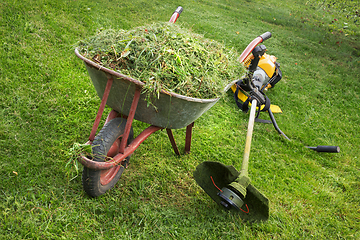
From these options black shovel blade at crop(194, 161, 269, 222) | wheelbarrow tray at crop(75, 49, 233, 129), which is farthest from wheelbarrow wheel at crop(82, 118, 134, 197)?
black shovel blade at crop(194, 161, 269, 222)

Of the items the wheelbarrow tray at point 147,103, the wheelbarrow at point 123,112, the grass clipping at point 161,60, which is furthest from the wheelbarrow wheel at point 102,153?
the grass clipping at point 161,60

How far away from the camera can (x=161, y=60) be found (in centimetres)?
195

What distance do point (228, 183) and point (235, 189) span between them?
0.93 ft

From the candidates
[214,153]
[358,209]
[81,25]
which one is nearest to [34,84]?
[81,25]

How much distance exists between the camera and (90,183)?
2.05m

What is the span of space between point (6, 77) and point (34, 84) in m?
0.36

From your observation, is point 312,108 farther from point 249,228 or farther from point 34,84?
point 34,84

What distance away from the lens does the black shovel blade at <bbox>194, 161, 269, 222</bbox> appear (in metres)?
2.16

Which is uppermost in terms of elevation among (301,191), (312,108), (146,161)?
(312,108)

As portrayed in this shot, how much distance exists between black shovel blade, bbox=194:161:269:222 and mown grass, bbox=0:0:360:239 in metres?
0.26

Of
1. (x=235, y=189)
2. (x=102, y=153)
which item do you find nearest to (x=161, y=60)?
(x=102, y=153)

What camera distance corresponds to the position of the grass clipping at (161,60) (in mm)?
1862

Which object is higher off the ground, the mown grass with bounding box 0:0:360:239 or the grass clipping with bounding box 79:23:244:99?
the grass clipping with bounding box 79:23:244:99

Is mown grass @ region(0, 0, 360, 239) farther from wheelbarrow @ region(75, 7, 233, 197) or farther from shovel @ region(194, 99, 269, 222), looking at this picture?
wheelbarrow @ region(75, 7, 233, 197)
